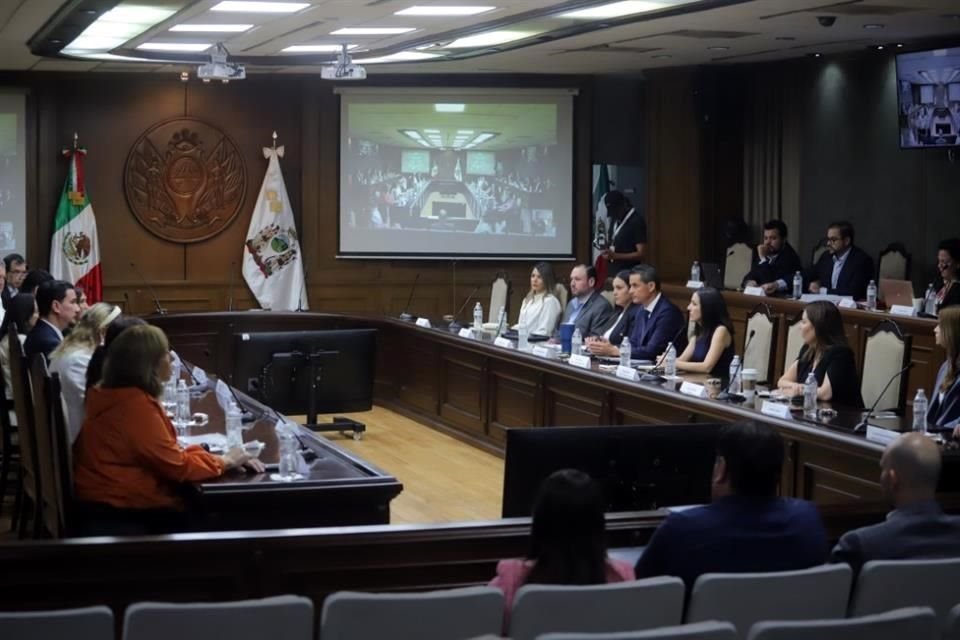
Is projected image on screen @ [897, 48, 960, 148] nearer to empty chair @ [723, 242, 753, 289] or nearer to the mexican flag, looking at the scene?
empty chair @ [723, 242, 753, 289]

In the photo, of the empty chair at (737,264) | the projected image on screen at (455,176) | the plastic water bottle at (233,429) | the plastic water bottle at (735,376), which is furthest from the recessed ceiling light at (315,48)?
the plastic water bottle at (233,429)

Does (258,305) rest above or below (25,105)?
below

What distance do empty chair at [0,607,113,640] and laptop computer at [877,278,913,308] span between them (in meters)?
7.33

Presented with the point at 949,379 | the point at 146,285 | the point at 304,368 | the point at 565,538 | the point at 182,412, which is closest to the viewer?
the point at 565,538

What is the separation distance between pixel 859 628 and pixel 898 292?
6.74m

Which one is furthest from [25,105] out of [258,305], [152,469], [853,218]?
[152,469]

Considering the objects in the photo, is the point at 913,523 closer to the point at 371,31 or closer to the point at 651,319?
the point at 651,319

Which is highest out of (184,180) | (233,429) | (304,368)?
(184,180)

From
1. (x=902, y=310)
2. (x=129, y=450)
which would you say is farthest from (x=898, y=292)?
(x=129, y=450)

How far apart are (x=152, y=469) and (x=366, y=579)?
128 cm

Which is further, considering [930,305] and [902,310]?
[902,310]

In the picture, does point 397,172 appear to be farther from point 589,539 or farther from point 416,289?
point 589,539

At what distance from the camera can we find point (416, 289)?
12.8 m

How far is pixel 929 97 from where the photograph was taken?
33.5 ft
